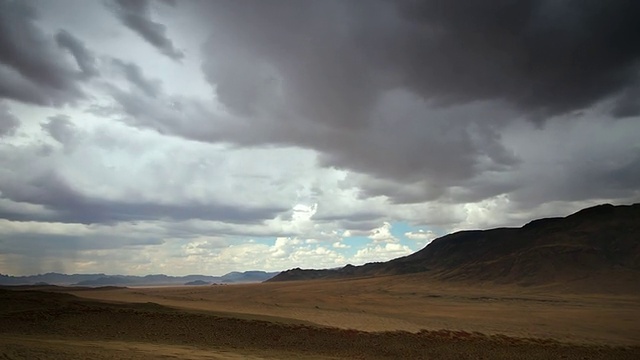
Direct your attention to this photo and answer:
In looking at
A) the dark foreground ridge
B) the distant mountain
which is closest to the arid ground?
the dark foreground ridge

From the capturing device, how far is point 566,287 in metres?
87.8

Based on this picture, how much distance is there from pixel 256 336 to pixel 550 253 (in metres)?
109

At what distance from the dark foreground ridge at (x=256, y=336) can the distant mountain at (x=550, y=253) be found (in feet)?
226

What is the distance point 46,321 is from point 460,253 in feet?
473

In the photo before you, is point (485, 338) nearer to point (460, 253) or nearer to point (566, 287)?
point (566, 287)

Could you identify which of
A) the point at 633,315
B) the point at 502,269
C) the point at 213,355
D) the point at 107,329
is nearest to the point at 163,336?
the point at 107,329

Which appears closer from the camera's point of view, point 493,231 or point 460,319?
point 460,319

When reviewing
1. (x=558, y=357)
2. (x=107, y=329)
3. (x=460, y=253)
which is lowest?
(x=558, y=357)

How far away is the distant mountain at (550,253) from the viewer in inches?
3944

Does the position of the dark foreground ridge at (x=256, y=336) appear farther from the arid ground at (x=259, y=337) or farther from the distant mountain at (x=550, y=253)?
Result: the distant mountain at (x=550, y=253)

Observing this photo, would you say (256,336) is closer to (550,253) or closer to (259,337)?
(259,337)

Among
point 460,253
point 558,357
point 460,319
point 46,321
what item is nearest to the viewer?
point 558,357

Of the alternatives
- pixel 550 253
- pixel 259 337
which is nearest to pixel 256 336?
pixel 259 337

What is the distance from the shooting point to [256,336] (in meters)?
26.0
